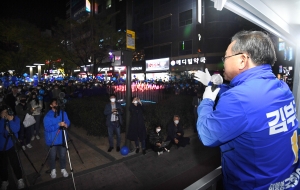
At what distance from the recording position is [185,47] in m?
32.2

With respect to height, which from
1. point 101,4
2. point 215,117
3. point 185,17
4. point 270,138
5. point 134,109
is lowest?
point 134,109

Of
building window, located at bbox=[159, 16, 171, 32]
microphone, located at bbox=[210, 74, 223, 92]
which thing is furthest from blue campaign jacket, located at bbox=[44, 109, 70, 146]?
building window, located at bbox=[159, 16, 171, 32]

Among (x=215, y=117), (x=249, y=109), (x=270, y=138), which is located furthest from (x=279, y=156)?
(x=215, y=117)

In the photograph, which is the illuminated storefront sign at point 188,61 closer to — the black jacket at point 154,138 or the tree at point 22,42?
the tree at point 22,42

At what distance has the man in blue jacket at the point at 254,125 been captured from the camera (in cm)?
118

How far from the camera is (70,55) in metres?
19.7

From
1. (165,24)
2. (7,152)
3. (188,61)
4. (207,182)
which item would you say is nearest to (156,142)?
(7,152)

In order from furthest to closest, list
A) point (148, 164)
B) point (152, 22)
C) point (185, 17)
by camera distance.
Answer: point (152, 22)
point (185, 17)
point (148, 164)

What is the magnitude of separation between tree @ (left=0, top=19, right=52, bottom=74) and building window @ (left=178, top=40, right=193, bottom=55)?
818 inches

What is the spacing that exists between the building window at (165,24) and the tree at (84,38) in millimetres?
16291

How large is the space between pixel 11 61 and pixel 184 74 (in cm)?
2519

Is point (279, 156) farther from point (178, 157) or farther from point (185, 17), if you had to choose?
point (185, 17)

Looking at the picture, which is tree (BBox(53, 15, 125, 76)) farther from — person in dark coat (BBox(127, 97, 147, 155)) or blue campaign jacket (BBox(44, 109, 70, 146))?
blue campaign jacket (BBox(44, 109, 70, 146))

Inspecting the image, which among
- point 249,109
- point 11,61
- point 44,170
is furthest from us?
point 11,61
